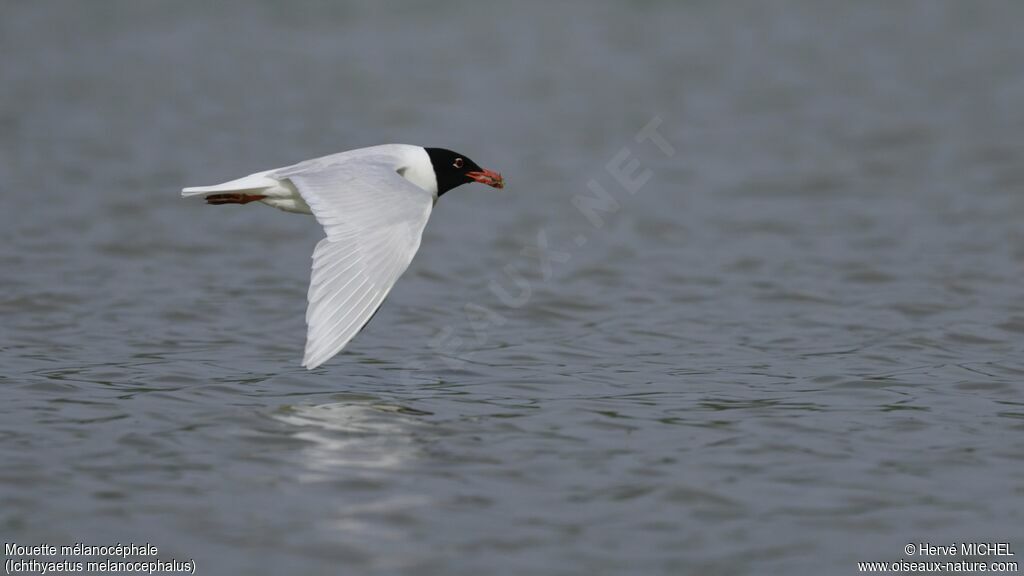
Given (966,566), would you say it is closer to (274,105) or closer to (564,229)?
(564,229)

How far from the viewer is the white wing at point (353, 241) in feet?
18.9

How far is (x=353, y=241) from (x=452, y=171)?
5.71 feet

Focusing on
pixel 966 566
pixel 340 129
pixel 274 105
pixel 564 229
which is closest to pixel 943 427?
pixel 966 566

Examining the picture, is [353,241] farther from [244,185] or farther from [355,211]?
[244,185]

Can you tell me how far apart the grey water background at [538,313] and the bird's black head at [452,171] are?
2.98 ft

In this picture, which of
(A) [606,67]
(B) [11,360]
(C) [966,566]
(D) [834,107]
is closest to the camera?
(C) [966,566]

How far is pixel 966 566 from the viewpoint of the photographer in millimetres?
4863

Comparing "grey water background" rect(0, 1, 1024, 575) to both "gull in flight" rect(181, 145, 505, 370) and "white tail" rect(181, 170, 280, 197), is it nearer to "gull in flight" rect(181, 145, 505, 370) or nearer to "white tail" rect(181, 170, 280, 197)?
"gull in flight" rect(181, 145, 505, 370)

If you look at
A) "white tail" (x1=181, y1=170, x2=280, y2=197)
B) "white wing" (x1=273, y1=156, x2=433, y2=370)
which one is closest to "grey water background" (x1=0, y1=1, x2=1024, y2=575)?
"white wing" (x1=273, y1=156, x2=433, y2=370)

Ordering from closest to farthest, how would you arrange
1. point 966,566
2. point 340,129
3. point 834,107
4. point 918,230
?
point 966,566, point 918,230, point 340,129, point 834,107

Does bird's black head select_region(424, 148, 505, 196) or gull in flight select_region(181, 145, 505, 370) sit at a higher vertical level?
bird's black head select_region(424, 148, 505, 196)

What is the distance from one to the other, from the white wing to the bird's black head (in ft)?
2.16

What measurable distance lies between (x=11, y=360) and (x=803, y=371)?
4.01 metres

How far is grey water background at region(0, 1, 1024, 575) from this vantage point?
516 centimetres
